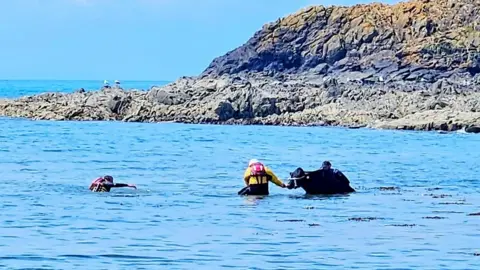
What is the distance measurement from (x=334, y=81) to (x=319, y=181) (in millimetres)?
51649

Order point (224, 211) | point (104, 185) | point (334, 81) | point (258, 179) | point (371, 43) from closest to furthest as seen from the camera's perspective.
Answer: point (224, 211) → point (258, 179) → point (104, 185) → point (334, 81) → point (371, 43)

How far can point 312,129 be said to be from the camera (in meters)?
66.1

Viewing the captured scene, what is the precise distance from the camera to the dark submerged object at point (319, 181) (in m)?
28.5

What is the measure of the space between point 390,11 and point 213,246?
8477 centimetres

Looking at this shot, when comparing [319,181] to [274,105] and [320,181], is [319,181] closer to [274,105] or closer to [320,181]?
[320,181]

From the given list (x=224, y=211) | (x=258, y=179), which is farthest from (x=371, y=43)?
(x=224, y=211)

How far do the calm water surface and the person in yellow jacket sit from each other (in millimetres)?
385

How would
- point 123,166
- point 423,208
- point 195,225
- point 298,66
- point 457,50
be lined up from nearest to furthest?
point 195,225 → point 423,208 → point 123,166 → point 457,50 → point 298,66

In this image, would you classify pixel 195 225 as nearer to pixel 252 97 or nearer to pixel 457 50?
pixel 252 97

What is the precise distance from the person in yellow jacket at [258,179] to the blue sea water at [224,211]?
552 millimetres

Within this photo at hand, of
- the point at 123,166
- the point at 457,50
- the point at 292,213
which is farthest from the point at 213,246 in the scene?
the point at 457,50

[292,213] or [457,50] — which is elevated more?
[457,50]

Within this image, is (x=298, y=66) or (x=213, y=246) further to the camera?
(x=298, y=66)

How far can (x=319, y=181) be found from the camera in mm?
28953
